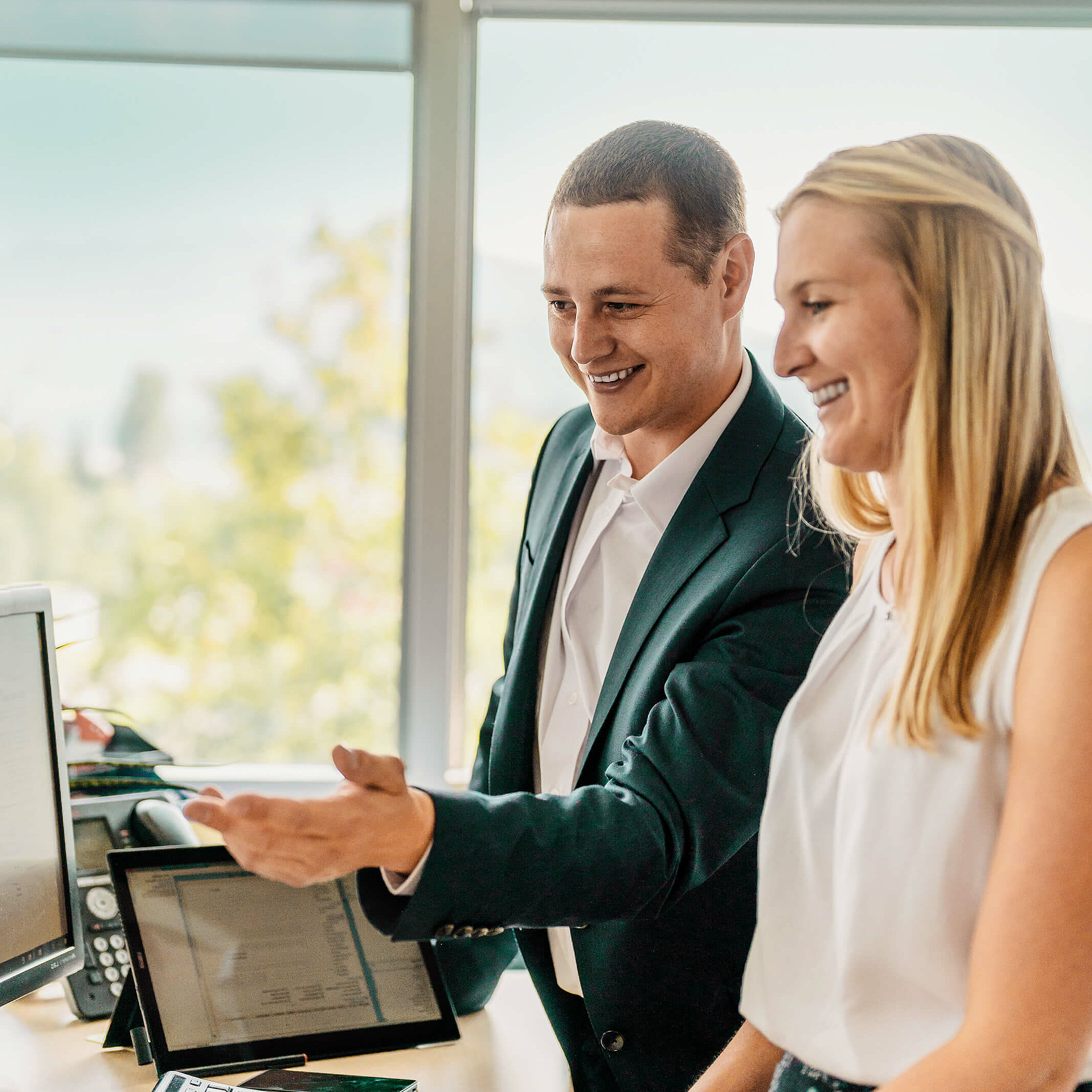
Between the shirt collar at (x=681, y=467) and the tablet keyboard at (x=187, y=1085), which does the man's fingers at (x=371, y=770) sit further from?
the shirt collar at (x=681, y=467)

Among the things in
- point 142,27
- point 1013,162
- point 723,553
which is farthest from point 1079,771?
point 142,27

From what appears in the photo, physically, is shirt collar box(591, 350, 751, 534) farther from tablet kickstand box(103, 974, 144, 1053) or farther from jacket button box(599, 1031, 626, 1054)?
tablet kickstand box(103, 974, 144, 1053)

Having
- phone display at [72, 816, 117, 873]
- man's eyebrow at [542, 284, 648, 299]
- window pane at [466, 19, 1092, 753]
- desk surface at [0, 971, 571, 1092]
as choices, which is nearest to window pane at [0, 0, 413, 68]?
window pane at [466, 19, 1092, 753]

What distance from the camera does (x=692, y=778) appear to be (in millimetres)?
1298

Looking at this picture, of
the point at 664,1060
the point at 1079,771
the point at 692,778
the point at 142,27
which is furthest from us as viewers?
the point at 142,27

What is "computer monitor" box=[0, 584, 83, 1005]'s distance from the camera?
1.28 m

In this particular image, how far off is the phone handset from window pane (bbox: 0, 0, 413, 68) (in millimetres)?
1734

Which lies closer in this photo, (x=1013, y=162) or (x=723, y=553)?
(x=723, y=553)

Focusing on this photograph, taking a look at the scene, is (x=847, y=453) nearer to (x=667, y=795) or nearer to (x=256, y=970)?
(x=667, y=795)

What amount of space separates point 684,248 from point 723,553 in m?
0.41

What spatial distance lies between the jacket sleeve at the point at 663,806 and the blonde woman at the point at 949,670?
258mm

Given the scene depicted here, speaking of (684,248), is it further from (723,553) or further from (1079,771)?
(1079,771)

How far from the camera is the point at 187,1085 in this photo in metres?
1.21

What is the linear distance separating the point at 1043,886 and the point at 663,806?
1.79ft
